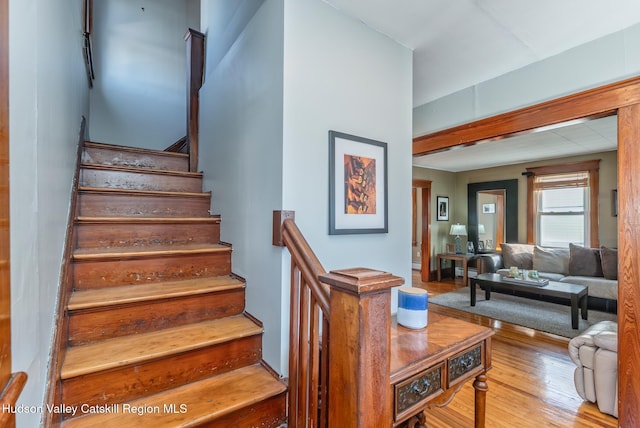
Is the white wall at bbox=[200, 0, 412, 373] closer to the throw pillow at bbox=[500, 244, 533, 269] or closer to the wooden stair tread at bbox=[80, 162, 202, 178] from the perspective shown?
the wooden stair tread at bbox=[80, 162, 202, 178]

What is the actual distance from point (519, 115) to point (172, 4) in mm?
4458

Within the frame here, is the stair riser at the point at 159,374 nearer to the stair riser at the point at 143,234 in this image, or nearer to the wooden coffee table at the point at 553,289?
the stair riser at the point at 143,234

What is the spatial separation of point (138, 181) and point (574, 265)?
6031 mm

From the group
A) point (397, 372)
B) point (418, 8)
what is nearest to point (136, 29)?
point (418, 8)

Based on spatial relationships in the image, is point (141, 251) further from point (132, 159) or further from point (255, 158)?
point (132, 159)

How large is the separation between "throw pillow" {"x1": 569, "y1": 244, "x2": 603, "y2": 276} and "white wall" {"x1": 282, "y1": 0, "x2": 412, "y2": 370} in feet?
13.9

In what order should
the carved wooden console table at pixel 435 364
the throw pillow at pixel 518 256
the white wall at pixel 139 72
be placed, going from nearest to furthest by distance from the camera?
1. the carved wooden console table at pixel 435 364
2. the white wall at pixel 139 72
3. the throw pillow at pixel 518 256

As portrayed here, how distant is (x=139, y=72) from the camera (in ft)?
12.6

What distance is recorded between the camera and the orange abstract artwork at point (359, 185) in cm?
177

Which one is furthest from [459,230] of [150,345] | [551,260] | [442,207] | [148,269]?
[150,345]

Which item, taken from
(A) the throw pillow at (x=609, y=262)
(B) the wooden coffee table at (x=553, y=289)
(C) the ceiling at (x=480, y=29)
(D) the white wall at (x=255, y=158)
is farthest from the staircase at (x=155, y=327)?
(A) the throw pillow at (x=609, y=262)

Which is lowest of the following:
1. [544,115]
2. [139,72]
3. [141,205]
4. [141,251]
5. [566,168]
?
[141,251]

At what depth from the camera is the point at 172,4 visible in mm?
4039

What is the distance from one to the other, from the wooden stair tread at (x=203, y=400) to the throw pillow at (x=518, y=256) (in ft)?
18.1
